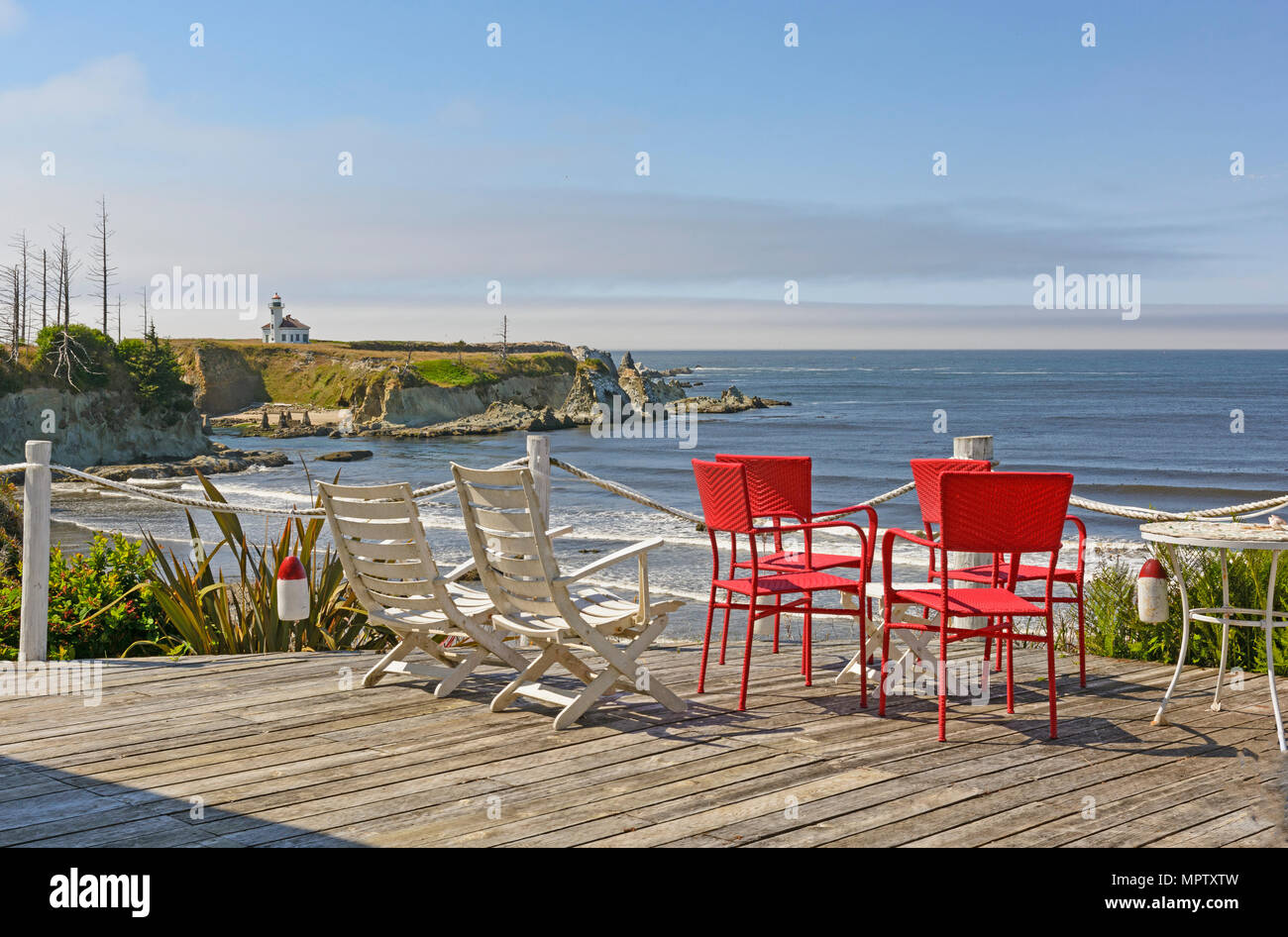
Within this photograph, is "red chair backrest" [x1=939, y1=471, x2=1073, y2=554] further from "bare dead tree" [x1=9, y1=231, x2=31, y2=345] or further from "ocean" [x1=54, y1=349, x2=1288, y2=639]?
"bare dead tree" [x1=9, y1=231, x2=31, y2=345]

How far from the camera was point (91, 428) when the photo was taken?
51.2 meters

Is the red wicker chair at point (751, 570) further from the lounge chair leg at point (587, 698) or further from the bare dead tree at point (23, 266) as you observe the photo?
the bare dead tree at point (23, 266)

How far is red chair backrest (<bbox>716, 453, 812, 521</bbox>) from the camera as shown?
18.4ft

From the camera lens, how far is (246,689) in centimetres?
565

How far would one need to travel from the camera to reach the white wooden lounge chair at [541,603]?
15.5ft

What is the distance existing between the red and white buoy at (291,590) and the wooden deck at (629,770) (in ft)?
1.58

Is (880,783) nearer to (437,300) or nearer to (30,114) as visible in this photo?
(30,114)

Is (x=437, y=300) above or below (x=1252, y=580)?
above

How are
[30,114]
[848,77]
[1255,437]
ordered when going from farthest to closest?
[1255,437] → [848,77] → [30,114]

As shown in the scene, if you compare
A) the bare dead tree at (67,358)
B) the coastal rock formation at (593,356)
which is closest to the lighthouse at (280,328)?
the coastal rock formation at (593,356)

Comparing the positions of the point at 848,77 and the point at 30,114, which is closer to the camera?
the point at 30,114

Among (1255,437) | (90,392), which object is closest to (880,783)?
(1255,437)

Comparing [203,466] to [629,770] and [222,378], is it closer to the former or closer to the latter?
[222,378]
